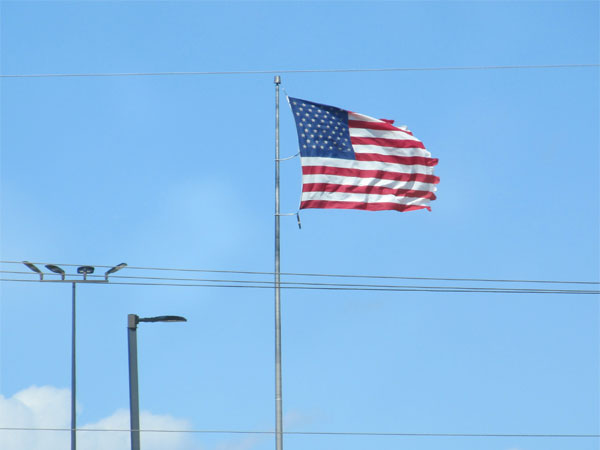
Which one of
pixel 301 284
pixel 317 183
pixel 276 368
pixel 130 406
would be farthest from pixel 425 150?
pixel 130 406

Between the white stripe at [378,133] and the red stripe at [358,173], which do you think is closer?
the red stripe at [358,173]

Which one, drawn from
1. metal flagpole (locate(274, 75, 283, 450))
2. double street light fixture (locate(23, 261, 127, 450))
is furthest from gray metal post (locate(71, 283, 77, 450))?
metal flagpole (locate(274, 75, 283, 450))

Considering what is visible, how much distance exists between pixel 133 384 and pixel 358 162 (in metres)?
6.25

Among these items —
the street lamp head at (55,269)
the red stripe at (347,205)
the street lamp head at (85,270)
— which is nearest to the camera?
the red stripe at (347,205)

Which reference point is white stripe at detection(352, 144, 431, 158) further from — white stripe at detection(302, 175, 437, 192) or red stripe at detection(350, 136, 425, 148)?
white stripe at detection(302, 175, 437, 192)

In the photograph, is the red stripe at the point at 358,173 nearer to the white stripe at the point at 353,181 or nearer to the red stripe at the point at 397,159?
the white stripe at the point at 353,181

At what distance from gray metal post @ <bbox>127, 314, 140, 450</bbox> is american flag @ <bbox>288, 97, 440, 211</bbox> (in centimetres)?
405

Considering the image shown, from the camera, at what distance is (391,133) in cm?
2262

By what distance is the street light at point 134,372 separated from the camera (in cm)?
2019

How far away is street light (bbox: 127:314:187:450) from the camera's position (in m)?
20.2

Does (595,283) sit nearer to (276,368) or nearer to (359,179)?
(359,179)

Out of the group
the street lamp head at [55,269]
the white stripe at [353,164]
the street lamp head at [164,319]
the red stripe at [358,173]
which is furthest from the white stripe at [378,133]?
the street lamp head at [55,269]

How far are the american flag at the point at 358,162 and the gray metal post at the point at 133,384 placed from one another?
4051mm

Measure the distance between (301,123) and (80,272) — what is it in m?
6.85
